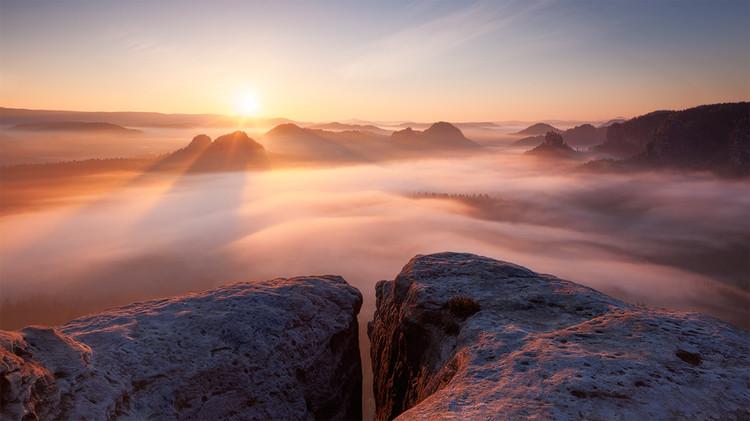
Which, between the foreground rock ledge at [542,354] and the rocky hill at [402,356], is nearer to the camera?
the foreground rock ledge at [542,354]

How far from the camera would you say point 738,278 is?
6486 inches

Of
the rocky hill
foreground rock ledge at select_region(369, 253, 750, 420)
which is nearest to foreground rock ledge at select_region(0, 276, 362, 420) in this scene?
the rocky hill

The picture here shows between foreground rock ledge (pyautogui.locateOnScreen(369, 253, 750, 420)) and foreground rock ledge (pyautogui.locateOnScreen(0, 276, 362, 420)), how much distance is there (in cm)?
331

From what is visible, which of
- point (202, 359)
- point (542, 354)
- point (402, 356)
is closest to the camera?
point (542, 354)

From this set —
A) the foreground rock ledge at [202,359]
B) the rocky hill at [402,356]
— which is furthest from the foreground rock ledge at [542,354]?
the foreground rock ledge at [202,359]

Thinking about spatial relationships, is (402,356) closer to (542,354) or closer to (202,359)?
(542,354)

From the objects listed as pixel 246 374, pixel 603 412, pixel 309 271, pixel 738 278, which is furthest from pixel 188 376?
pixel 738 278

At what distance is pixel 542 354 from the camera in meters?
10.3

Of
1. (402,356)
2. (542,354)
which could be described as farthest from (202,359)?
(542,354)

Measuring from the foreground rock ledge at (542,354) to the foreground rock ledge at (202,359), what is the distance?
3.31 m

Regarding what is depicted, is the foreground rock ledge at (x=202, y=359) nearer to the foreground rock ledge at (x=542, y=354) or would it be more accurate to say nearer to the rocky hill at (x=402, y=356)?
the rocky hill at (x=402, y=356)

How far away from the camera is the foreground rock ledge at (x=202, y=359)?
365 inches

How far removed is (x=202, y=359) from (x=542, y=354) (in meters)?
11.0

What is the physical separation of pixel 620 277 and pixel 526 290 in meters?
199
